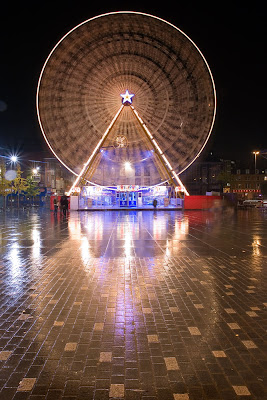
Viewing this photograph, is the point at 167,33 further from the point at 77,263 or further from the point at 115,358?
the point at 115,358

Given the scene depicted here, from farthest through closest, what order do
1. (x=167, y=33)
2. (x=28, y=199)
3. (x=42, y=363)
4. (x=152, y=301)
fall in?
(x=28, y=199) < (x=167, y=33) < (x=152, y=301) < (x=42, y=363)

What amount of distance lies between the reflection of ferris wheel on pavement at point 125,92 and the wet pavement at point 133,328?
26412 mm

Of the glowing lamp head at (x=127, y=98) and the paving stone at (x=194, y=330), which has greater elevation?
the glowing lamp head at (x=127, y=98)

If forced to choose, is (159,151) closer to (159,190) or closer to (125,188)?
(125,188)

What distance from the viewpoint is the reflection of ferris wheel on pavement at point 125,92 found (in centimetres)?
3166

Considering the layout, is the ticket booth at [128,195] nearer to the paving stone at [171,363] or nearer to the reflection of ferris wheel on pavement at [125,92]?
the reflection of ferris wheel on pavement at [125,92]

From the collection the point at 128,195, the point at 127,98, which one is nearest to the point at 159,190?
the point at 128,195

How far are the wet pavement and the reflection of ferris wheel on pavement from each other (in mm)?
26412

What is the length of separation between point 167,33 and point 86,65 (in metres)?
8.00

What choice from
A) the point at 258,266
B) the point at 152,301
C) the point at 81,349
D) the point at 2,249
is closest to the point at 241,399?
the point at 81,349

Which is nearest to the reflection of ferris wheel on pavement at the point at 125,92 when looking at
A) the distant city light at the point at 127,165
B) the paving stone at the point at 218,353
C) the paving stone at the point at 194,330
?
the distant city light at the point at 127,165

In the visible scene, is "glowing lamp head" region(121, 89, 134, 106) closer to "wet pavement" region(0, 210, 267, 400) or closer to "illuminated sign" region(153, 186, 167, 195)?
"illuminated sign" region(153, 186, 167, 195)

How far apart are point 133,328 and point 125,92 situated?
33061 mm

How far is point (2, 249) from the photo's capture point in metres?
10.8
